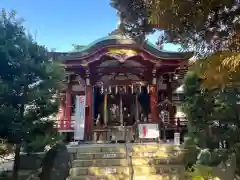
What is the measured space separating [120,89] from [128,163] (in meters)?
5.50

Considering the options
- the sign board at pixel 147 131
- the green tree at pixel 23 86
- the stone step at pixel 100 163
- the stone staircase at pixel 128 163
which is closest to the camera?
the green tree at pixel 23 86

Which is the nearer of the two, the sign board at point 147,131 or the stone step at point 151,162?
the stone step at point 151,162

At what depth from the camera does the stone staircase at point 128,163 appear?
7.71m

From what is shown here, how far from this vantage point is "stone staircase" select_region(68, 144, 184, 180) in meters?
7.71

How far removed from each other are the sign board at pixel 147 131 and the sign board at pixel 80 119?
102 inches

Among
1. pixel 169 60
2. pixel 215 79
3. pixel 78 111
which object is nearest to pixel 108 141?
pixel 78 111

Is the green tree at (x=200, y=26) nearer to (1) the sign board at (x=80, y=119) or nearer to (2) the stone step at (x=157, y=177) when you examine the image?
(2) the stone step at (x=157, y=177)

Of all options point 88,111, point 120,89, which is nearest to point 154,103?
point 120,89

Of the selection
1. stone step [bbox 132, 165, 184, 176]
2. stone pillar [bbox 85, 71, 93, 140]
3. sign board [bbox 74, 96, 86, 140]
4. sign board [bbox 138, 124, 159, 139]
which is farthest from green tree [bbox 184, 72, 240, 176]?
stone pillar [bbox 85, 71, 93, 140]

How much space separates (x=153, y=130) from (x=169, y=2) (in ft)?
25.9

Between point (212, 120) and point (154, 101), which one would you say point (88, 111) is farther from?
point (212, 120)

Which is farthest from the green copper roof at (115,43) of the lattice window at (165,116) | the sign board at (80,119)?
the lattice window at (165,116)

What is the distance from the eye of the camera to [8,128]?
6645mm

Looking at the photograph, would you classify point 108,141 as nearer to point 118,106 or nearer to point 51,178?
point 118,106
